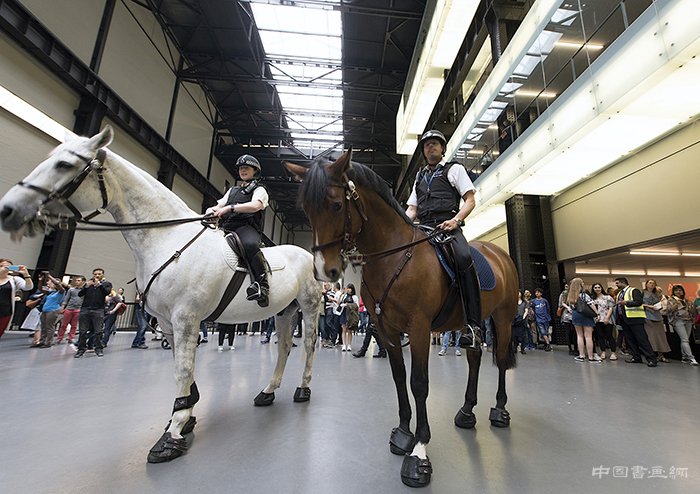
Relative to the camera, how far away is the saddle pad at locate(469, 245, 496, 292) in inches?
103

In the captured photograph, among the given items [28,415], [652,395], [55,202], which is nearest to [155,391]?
[28,415]

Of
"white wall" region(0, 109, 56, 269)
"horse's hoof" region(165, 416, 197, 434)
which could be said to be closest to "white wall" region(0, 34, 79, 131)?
"white wall" region(0, 109, 56, 269)

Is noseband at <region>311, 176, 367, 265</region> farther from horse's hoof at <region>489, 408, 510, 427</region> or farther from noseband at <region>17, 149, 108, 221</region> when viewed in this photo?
horse's hoof at <region>489, 408, 510, 427</region>

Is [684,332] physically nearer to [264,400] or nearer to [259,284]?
[264,400]

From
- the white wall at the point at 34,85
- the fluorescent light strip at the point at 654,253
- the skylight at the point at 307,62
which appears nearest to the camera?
the white wall at the point at 34,85

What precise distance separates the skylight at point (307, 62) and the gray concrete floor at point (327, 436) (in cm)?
1203

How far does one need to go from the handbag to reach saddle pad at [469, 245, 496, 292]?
18.7ft

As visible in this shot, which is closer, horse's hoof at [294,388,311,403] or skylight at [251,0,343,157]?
horse's hoof at [294,388,311,403]

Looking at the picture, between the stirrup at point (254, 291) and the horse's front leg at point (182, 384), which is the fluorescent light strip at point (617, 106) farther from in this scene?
the horse's front leg at point (182, 384)

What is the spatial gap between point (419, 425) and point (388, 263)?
1.10 m

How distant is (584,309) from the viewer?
22.0 feet

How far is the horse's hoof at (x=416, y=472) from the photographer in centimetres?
175

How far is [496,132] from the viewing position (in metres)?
9.31

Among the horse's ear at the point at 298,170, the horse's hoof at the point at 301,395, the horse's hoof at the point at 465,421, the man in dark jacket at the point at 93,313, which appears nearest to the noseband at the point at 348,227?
the horse's ear at the point at 298,170
